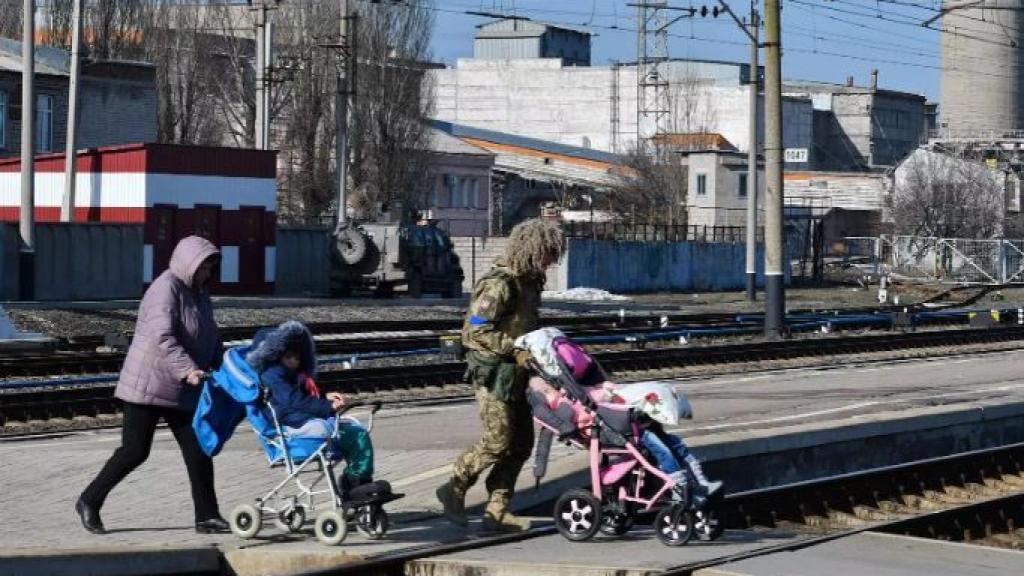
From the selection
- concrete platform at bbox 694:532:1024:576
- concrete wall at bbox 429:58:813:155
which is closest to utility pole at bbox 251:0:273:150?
concrete platform at bbox 694:532:1024:576

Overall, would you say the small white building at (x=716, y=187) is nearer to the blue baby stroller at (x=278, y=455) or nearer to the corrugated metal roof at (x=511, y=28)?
the corrugated metal roof at (x=511, y=28)

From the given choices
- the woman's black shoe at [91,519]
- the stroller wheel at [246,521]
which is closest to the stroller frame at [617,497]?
the stroller wheel at [246,521]

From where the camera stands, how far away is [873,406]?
19531mm

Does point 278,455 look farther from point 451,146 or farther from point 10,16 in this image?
point 451,146

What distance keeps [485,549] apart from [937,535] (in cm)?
424

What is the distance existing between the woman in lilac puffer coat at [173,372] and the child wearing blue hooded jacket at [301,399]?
359mm

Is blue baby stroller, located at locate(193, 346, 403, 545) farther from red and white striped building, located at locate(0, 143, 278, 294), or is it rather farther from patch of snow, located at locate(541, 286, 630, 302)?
patch of snow, located at locate(541, 286, 630, 302)

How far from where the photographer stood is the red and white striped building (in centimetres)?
4425

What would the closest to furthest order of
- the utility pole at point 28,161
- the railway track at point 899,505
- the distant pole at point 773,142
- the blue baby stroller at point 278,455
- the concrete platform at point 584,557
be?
the concrete platform at point 584,557 → the blue baby stroller at point 278,455 → the railway track at point 899,505 → the distant pole at point 773,142 → the utility pole at point 28,161

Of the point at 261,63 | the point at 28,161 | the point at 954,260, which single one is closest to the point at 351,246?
the point at 261,63

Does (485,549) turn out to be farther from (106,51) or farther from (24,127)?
(106,51)

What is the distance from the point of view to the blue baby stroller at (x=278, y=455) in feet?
32.6

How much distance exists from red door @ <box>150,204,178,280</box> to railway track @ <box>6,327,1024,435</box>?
59.0ft

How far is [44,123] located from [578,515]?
47746mm
